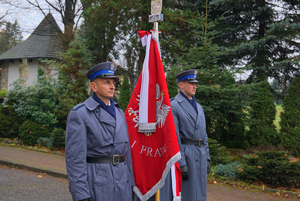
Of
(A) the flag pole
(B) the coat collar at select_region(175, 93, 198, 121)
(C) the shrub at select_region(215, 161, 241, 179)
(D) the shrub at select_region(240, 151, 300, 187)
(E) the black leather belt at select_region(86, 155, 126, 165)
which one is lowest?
(C) the shrub at select_region(215, 161, 241, 179)

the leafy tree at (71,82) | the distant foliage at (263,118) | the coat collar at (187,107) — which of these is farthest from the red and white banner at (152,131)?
the leafy tree at (71,82)

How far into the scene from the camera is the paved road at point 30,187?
17.7 feet

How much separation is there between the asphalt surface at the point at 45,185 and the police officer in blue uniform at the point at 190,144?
6.74ft

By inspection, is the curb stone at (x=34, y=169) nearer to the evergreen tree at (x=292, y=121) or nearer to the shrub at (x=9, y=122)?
the shrub at (x=9, y=122)

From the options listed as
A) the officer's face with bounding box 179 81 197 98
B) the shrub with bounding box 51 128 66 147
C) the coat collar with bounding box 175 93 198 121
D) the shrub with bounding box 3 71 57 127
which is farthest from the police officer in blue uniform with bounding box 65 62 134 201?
the shrub with bounding box 3 71 57 127

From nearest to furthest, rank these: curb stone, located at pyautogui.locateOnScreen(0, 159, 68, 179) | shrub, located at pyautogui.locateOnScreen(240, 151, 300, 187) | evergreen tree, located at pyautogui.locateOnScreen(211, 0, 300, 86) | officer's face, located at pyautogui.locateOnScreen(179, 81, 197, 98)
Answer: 1. officer's face, located at pyautogui.locateOnScreen(179, 81, 197, 98)
2. shrub, located at pyautogui.locateOnScreen(240, 151, 300, 187)
3. curb stone, located at pyautogui.locateOnScreen(0, 159, 68, 179)
4. evergreen tree, located at pyautogui.locateOnScreen(211, 0, 300, 86)

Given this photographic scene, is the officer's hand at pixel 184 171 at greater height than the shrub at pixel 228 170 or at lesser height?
greater

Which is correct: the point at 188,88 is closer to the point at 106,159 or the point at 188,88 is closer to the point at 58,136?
the point at 106,159

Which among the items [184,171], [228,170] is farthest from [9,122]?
[184,171]

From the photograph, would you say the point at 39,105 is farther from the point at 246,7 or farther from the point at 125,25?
the point at 246,7

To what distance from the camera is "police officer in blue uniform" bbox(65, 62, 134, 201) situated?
7.68 feet

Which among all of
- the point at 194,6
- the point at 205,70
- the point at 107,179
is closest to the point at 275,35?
the point at 205,70

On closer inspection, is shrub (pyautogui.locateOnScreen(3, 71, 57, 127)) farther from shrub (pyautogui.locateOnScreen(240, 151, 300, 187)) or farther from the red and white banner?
the red and white banner

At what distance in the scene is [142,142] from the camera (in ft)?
11.0
